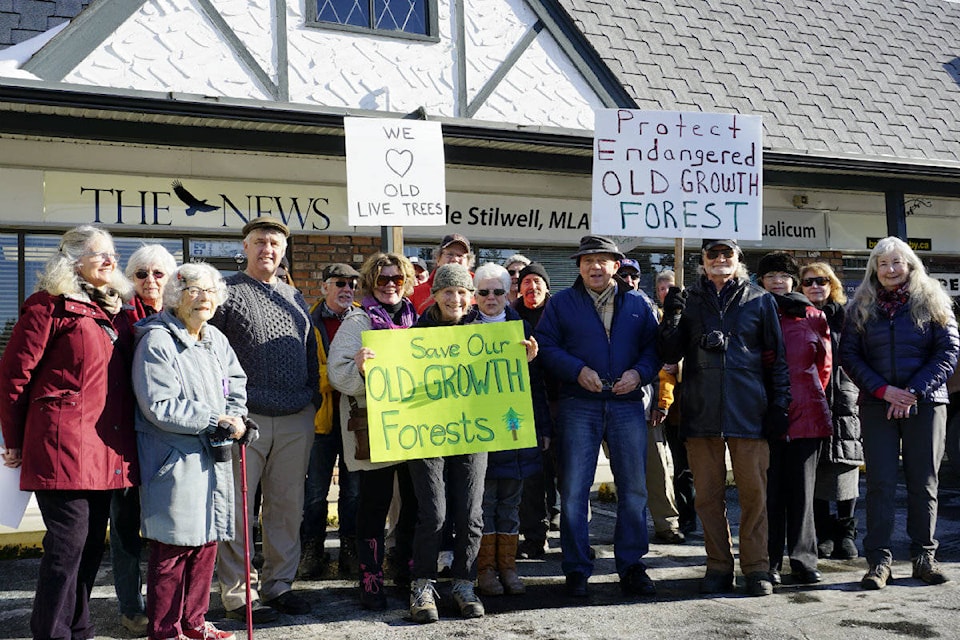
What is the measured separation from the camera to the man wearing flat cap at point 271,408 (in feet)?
15.5

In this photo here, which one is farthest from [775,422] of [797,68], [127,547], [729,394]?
[797,68]

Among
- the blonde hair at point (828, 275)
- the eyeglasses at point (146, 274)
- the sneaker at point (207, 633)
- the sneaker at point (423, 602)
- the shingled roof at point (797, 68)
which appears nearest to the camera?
the sneaker at point (207, 633)

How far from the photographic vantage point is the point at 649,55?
1054cm

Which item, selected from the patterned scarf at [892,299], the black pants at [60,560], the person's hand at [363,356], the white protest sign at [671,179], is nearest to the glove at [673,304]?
the white protest sign at [671,179]

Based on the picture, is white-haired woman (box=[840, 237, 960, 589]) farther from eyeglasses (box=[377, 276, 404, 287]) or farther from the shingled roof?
the shingled roof

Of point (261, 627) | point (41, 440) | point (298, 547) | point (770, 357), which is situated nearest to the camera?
point (41, 440)

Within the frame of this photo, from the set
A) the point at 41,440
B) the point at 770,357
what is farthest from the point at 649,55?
the point at 41,440

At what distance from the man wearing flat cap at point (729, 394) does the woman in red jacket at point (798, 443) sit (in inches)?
10.4

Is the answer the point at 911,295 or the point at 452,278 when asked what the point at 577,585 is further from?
the point at 911,295

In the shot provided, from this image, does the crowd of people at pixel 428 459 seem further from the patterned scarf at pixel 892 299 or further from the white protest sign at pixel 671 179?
the white protest sign at pixel 671 179

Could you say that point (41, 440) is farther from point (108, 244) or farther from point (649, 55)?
point (649, 55)

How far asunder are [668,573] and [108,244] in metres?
3.62

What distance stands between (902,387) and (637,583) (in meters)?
1.86

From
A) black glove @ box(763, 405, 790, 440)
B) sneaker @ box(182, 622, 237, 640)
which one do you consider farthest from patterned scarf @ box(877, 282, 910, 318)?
sneaker @ box(182, 622, 237, 640)
